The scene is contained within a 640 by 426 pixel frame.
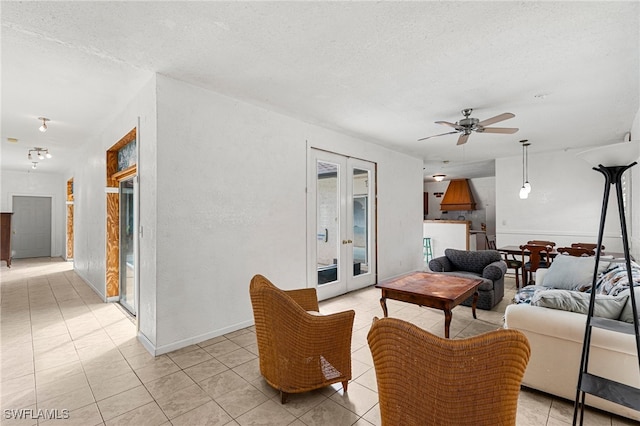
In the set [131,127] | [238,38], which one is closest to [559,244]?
[238,38]

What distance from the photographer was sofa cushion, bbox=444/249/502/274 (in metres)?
4.70

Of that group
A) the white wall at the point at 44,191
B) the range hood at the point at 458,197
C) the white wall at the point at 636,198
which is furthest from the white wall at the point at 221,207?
the white wall at the point at 44,191

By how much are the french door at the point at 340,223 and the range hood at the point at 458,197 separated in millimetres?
5607

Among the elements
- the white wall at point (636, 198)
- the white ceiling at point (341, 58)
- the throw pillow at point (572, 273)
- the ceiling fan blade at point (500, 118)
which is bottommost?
the throw pillow at point (572, 273)

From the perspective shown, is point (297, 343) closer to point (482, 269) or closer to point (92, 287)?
point (482, 269)

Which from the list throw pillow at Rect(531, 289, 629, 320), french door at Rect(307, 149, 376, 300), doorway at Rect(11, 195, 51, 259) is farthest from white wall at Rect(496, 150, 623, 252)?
doorway at Rect(11, 195, 51, 259)

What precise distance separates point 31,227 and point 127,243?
7536 mm

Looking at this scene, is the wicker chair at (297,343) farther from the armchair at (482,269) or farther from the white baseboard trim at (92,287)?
the white baseboard trim at (92,287)

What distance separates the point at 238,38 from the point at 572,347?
3.39m

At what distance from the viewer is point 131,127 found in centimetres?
352

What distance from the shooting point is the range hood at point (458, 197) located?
9.84 meters

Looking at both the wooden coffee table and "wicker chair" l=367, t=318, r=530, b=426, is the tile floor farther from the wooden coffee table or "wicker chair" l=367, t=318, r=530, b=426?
"wicker chair" l=367, t=318, r=530, b=426

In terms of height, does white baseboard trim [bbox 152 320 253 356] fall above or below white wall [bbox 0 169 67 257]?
below

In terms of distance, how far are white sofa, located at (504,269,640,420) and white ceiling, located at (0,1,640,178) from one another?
2.04 meters
